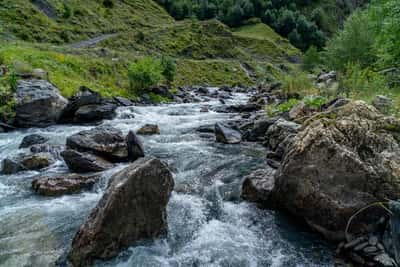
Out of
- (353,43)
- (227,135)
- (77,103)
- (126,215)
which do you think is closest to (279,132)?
(227,135)

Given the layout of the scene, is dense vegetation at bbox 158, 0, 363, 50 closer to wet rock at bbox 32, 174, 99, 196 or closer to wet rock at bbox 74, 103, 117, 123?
wet rock at bbox 74, 103, 117, 123

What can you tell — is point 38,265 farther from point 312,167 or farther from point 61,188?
point 312,167

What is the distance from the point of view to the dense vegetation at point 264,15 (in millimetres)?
114662

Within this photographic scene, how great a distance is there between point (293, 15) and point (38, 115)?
5003 inches

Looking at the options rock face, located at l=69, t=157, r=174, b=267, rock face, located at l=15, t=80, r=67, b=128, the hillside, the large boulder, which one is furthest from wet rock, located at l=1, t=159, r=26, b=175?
the hillside

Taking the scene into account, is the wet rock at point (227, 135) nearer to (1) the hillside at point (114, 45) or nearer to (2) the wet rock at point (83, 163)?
(2) the wet rock at point (83, 163)

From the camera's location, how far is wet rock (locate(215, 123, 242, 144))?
15.7 m

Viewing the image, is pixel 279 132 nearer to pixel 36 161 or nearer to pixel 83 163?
pixel 83 163

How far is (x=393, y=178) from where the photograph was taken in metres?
6.96

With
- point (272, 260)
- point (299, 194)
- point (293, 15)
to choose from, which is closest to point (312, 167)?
point (299, 194)

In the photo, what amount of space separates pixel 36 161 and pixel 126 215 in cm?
700

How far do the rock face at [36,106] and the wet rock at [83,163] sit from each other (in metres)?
9.26

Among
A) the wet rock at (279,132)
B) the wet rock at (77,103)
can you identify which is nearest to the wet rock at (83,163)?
the wet rock at (279,132)

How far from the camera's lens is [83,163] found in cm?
1124
